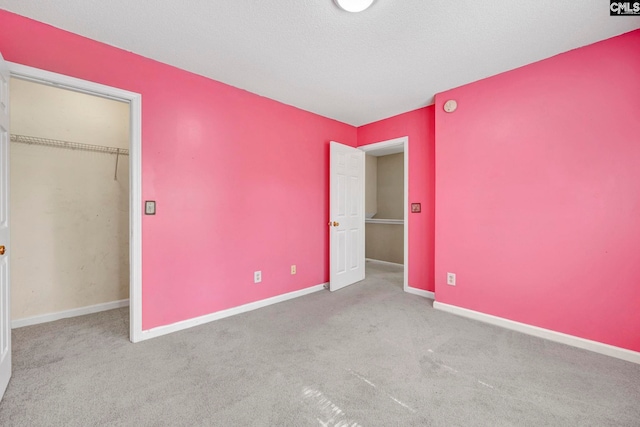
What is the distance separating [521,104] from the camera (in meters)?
2.46

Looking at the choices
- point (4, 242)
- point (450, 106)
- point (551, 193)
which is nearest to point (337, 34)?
point (450, 106)

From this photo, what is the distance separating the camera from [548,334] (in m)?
2.31

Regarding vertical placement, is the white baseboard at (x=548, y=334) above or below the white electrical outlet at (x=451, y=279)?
below

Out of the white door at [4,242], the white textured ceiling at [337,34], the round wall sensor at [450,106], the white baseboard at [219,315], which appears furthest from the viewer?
the round wall sensor at [450,106]

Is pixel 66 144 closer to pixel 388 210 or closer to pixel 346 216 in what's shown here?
pixel 346 216

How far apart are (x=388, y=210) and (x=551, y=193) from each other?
11.8 ft

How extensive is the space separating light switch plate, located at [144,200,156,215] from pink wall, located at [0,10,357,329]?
0.04 meters

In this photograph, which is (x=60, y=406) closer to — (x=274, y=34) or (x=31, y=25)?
(x=31, y=25)

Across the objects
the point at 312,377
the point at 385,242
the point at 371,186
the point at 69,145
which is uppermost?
the point at 69,145

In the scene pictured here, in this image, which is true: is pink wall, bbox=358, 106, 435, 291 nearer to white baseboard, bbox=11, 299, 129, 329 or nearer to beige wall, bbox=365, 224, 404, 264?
beige wall, bbox=365, 224, 404, 264

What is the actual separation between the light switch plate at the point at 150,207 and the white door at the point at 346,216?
6.82 feet

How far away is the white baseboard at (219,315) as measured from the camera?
2341mm

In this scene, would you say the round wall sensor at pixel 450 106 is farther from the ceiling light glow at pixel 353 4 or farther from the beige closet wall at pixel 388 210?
the beige closet wall at pixel 388 210

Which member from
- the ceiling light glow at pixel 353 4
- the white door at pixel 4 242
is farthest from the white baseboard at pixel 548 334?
the white door at pixel 4 242
